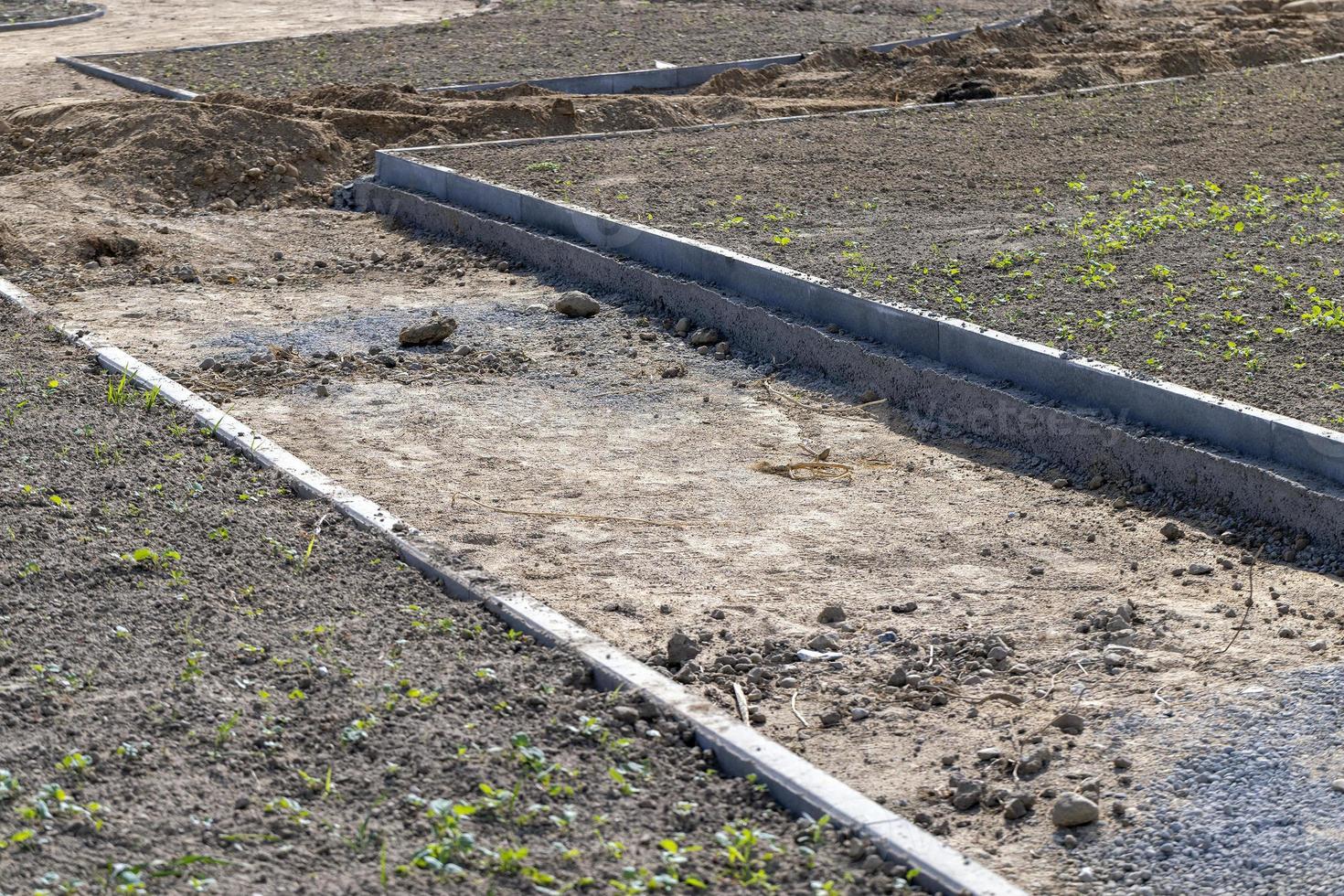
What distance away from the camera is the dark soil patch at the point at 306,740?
A: 3.89 metres

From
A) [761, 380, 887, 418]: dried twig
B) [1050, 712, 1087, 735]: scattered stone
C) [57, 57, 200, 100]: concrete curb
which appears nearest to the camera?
[1050, 712, 1087, 735]: scattered stone

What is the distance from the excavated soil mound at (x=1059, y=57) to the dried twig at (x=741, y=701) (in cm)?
1226

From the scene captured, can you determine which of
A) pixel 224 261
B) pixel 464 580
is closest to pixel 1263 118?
pixel 224 261

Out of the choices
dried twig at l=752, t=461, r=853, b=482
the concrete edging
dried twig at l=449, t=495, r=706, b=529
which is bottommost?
dried twig at l=449, t=495, r=706, b=529

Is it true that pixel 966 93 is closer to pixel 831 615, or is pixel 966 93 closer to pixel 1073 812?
pixel 831 615

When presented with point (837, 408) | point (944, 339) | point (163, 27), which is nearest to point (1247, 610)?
point (944, 339)

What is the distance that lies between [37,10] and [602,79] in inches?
488

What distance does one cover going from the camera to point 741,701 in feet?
16.8

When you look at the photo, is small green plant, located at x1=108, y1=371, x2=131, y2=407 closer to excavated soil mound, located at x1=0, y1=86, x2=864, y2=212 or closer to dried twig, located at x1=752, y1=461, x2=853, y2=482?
dried twig, located at x1=752, y1=461, x2=853, y2=482

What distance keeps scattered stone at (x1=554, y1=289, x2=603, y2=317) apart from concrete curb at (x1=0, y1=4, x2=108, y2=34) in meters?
16.9

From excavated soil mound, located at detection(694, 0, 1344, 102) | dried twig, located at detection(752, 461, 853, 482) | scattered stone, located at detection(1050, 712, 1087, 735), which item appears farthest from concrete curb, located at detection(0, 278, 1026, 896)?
excavated soil mound, located at detection(694, 0, 1344, 102)

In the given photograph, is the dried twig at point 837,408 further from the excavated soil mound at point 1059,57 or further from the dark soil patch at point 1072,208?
the excavated soil mound at point 1059,57

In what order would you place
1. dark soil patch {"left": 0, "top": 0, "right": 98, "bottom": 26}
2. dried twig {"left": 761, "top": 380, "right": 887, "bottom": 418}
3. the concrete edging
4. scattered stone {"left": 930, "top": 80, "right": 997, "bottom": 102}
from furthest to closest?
dark soil patch {"left": 0, "top": 0, "right": 98, "bottom": 26}
scattered stone {"left": 930, "top": 80, "right": 997, "bottom": 102}
dried twig {"left": 761, "top": 380, "right": 887, "bottom": 418}
the concrete edging

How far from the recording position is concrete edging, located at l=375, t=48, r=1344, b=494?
659 centimetres
